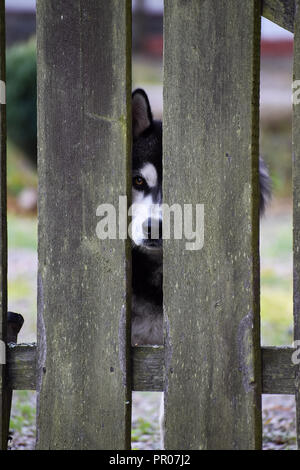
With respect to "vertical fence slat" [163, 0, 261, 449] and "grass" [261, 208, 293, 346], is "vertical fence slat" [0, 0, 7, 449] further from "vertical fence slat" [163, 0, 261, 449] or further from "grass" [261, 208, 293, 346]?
"grass" [261, 208, 293, 346]

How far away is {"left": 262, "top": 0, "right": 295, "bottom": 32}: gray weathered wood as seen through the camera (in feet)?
5.43

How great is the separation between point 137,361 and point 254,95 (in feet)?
2.79

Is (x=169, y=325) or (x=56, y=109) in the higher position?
(x=56, y=109)

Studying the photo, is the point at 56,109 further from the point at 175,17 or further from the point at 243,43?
the point at 243,43

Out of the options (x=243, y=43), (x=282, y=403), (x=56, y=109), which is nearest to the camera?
(x=243, y=43)

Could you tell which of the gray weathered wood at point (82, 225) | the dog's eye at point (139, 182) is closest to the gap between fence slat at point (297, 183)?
the gray weathered wood at point (82, 225)

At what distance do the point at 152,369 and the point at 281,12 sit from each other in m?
1.11

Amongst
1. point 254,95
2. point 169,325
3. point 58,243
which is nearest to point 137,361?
point 169,325

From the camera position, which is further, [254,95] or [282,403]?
[282,403]

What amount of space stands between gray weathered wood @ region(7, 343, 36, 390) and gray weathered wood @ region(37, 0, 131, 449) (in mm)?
39

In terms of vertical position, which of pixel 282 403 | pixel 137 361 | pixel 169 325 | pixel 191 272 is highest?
pixel 191 272

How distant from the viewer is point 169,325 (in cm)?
172

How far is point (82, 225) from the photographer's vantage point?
1768mm
